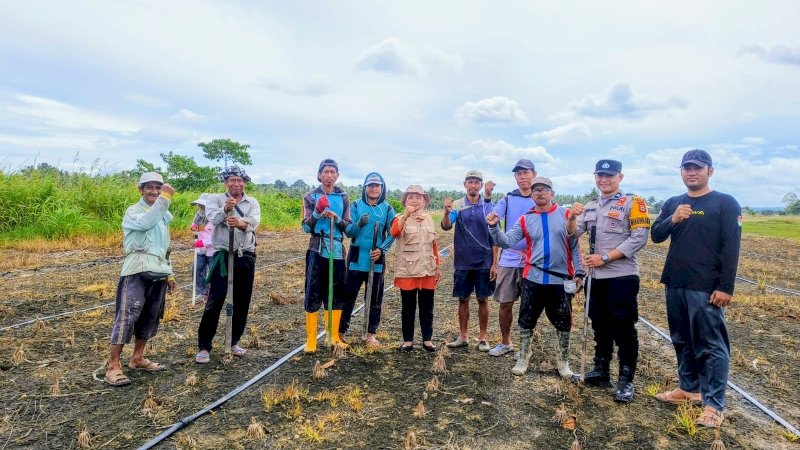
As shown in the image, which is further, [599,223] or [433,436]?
[599,223]

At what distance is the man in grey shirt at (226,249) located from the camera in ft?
16.7

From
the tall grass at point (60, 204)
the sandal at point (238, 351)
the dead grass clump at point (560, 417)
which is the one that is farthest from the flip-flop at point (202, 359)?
the tall grass at point (60, 204)

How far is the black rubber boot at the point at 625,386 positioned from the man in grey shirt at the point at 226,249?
394 centimetres

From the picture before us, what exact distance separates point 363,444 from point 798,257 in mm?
22477

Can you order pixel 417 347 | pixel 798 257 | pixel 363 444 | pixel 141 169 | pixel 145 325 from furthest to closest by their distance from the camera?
pixel 141 169 < pixel 798 257 < pixel 417 347 < pixel 145 325 < pixel 363 444

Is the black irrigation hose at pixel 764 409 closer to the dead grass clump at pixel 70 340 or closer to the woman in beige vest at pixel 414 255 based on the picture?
the woman in beige vest at pixel 414 255

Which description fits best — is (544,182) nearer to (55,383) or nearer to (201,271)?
(55,383)

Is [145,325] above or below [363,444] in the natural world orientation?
above

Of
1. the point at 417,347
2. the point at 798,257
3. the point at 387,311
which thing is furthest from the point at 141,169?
the point at 798,257

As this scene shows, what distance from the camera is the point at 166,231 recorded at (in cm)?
482

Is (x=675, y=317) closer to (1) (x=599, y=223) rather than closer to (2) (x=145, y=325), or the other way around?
(1) (x=599, y=223)

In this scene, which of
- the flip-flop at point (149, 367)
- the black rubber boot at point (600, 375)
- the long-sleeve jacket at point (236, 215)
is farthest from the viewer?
the long-sleeve jacket at point (236, 215)

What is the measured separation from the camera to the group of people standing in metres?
4.02

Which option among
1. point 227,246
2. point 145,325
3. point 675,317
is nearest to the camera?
point 675,317
